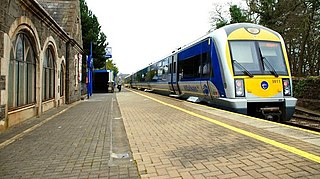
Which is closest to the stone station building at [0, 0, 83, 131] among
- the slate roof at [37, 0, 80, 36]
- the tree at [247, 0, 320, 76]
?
the slate roof at [37, 0, 80, 36]

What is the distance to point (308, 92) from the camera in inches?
758

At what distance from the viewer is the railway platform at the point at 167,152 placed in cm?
402

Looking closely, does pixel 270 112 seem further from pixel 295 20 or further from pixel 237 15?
pixel 237 15

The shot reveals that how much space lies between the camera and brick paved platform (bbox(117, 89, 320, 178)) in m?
3.88

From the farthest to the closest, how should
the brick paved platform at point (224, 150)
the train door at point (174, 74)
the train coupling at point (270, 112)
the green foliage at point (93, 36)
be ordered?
the green foliage at point (93, 36), the train door at point (174, 74), the train coupling at point (270, 112), the brick paved platform at point (224, 150)

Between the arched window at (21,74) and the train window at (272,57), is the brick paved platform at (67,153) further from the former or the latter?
the train window at (272,57)

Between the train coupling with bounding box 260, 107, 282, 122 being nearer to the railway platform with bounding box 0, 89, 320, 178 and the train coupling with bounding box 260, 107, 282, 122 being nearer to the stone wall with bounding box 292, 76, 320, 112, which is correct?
the railway platform with bounding box 0, 89, 320, 178

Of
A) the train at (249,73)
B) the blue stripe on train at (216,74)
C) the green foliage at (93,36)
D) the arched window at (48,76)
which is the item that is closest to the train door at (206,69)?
the train at (249,73)

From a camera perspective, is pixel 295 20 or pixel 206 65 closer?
pixel 206 65

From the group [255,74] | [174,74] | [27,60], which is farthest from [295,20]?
[27,60]

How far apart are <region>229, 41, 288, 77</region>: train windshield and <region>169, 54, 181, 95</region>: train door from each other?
7099mm

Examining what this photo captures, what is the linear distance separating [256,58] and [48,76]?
915 cm

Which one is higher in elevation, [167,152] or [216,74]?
[216,74]

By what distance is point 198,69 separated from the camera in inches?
477
